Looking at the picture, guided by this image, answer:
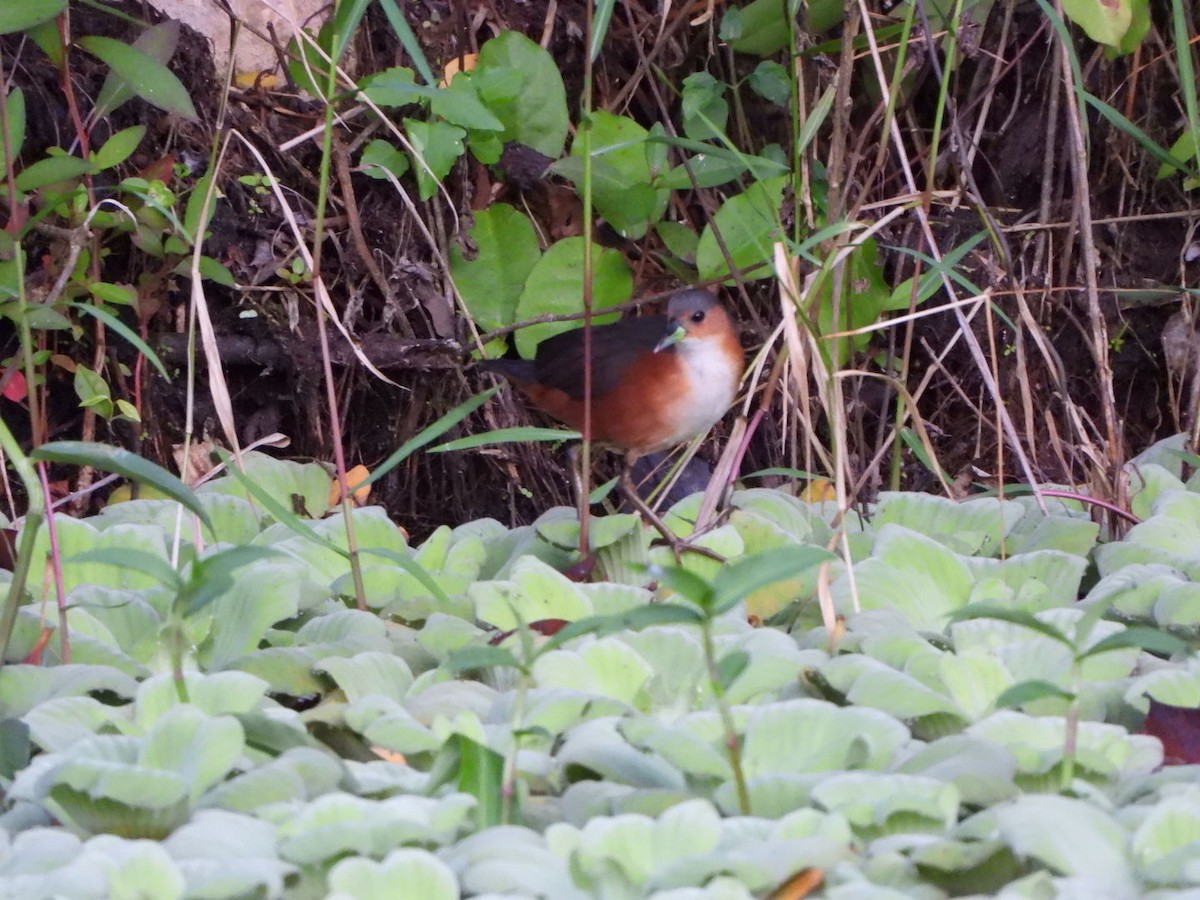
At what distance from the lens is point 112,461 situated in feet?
3.76

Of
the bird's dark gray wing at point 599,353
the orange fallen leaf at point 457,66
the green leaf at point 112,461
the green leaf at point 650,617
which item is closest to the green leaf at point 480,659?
the green leaf at point 650,617

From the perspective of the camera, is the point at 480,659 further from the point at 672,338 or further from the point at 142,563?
the point at 672,338

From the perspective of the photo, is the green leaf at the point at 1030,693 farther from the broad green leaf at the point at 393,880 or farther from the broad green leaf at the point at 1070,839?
the broad green leaf at the point at 393,880

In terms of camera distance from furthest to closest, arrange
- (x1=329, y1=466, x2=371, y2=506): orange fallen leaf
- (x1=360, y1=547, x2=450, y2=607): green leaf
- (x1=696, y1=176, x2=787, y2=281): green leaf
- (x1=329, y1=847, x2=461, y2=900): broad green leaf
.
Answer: (x1=696, y1=176, x2=787, y2=281): green leaf
(x1=329, y1=466, x2=371, y2=506): orange fallen leaf
(x1=360, y1=547, x2=450, y2=607): green leaf
(x1=329, y1=847, x2=461, y2=900): broad green leaf

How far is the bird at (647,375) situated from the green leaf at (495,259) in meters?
0.23

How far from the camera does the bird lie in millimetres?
2510

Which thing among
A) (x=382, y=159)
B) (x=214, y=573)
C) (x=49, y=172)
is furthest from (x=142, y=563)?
(x=382, y=159)

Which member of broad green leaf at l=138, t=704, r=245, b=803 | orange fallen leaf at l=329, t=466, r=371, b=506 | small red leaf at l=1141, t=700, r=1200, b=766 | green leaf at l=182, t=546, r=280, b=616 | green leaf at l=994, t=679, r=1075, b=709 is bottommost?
orange fallen leaf at l=329, t=466, r=371, b=506

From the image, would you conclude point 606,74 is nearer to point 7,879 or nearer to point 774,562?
point 774,562

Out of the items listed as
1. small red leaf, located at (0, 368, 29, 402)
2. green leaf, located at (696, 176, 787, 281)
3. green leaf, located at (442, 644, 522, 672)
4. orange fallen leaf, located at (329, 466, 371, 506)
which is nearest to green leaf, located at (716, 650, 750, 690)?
green leaf, located at (442, 644, 522, 672)

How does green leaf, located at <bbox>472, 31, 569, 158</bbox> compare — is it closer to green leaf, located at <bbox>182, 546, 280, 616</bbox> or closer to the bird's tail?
the bird's tail

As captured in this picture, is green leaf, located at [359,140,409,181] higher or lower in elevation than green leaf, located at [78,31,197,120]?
lower

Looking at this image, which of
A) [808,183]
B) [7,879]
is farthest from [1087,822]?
[808,183]

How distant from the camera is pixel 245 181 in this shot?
2.64 meters
